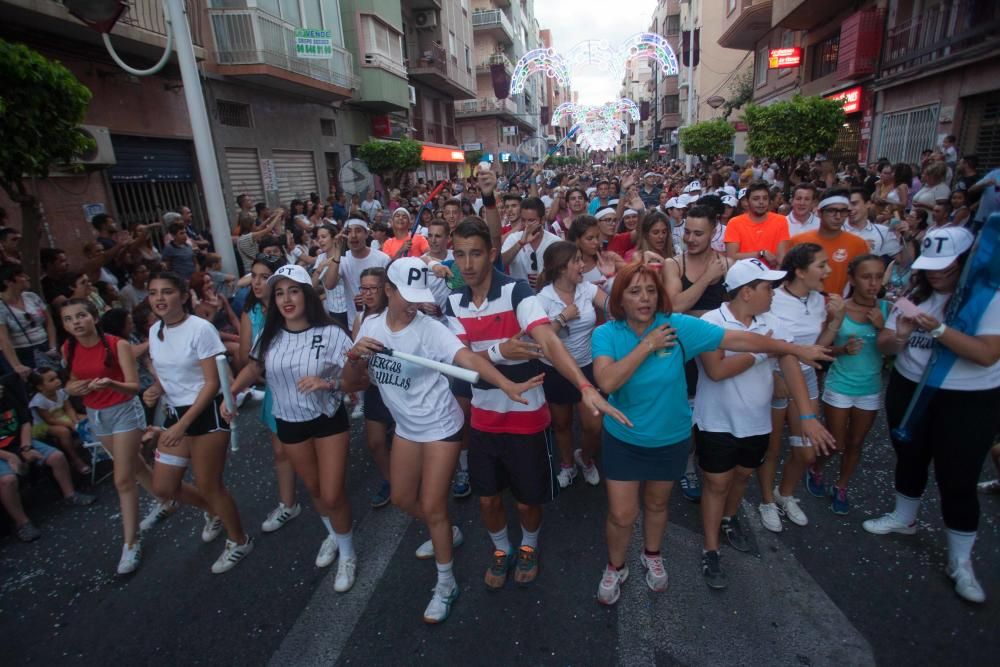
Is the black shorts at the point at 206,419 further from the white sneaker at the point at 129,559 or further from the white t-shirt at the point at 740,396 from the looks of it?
the white t-shirt at the point at 740,396

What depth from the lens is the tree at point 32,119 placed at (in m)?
5.09

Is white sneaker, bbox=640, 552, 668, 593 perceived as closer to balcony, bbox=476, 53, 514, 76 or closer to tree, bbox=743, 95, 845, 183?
tree, bbox=743, 95, 845, 183

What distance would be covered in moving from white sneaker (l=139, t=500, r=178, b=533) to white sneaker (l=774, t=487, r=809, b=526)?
4629 millimetres

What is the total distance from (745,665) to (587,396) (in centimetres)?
157

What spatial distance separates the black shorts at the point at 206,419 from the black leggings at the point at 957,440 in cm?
426

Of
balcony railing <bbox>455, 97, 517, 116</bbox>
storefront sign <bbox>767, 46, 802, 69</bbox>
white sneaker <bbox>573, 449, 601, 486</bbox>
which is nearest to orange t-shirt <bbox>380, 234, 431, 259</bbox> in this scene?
white sneaker <bbox>573, 449, 601, 486</bbox>

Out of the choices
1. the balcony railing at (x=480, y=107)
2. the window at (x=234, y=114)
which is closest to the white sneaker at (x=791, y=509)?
the window at (x=234, y=114)

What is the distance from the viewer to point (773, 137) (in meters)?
12.2

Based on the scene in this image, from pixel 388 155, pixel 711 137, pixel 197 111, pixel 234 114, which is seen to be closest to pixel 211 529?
pixel 197 111

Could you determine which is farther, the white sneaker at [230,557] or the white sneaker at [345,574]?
the white sneaker at [230,557]

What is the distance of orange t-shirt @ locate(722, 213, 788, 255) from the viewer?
5.29 m

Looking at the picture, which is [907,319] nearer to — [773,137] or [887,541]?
[887,541]

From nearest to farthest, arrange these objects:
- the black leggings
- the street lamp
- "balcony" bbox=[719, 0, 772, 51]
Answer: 1. the black leggings
2. the street lamp
3. "balcony" bbox=[719, 0, 772, 51]

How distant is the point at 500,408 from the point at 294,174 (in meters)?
16.6
